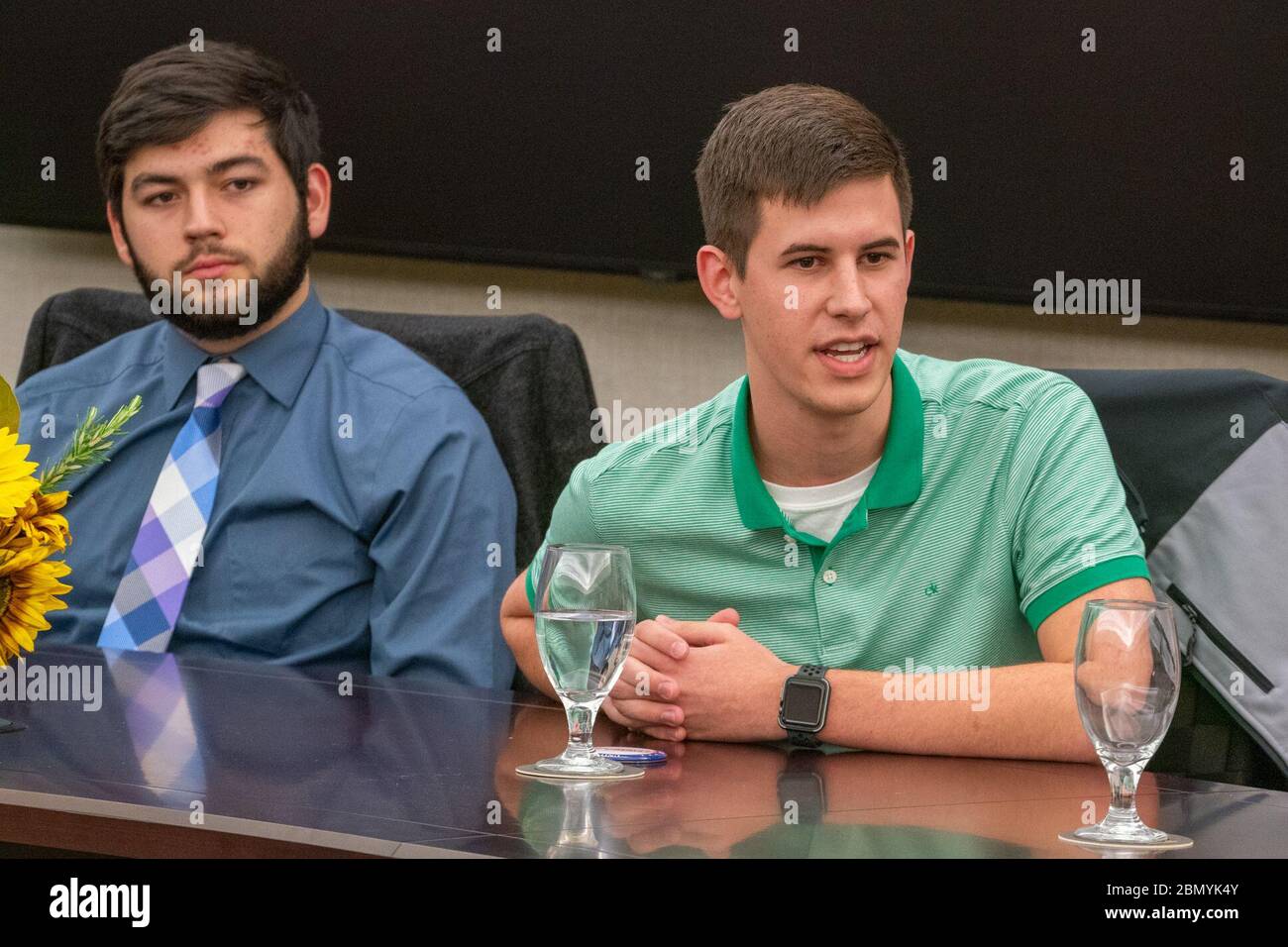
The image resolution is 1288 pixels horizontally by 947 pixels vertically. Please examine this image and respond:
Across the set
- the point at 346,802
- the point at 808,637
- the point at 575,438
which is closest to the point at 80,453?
the point at 346,802

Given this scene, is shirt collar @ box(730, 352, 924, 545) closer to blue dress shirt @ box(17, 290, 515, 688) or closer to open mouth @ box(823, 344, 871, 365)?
open mouth @ box(823, 344, 871, 365)

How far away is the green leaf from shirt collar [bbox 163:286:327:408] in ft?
2.99

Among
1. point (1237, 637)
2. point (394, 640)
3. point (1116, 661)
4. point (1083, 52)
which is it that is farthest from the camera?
point (1083, 52)

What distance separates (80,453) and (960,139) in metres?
1.59

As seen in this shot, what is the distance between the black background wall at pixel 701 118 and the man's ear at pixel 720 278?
2.88 feet

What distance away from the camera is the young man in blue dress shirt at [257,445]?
1.94 m

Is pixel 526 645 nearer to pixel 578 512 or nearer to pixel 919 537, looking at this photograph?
pixel 578 512

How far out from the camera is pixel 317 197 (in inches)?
90.8

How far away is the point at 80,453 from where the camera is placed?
119 cm

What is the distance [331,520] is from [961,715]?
3.31 feet

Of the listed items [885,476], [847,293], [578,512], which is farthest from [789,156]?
[578,512]
